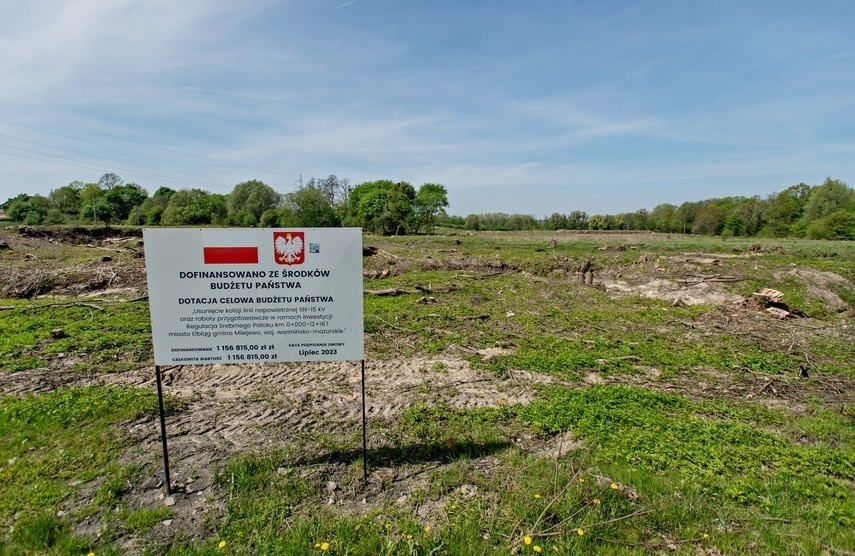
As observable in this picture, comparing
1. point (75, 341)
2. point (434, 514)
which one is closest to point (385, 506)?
point (434, 514)

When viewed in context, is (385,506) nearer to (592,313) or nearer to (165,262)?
(165,262)

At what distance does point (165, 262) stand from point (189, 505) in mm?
2295

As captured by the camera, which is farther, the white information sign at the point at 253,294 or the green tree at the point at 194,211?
the green tree at the point at 194,211

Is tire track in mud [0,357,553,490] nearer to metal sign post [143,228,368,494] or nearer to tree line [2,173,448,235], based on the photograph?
metal sign post [143,228,368,494]

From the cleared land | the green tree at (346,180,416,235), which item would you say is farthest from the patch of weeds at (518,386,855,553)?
the green tree at (346,180,416,235)

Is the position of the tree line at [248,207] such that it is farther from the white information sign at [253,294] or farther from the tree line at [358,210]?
the white information sign at [253,294]

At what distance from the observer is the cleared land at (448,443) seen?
11.1 ft

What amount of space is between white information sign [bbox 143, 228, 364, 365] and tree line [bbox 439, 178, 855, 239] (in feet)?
219

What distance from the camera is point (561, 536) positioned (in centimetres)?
336

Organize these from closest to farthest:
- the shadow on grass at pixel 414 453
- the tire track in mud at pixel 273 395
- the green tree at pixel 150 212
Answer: the shadow on grass at pixel 414 453 < the tire track in mud at pixel 273 395 < the green tree at pixel 150 212

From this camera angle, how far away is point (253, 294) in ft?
12.6

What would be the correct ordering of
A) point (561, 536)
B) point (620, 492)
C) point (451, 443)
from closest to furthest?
point (561, 536) → point (620, 492) → point (451, 443)

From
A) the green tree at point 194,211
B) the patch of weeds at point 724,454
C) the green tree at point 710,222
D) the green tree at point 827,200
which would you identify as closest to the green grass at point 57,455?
the patch of weeds at point 724,454

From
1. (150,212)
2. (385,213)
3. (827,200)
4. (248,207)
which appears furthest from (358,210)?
(827,200)
